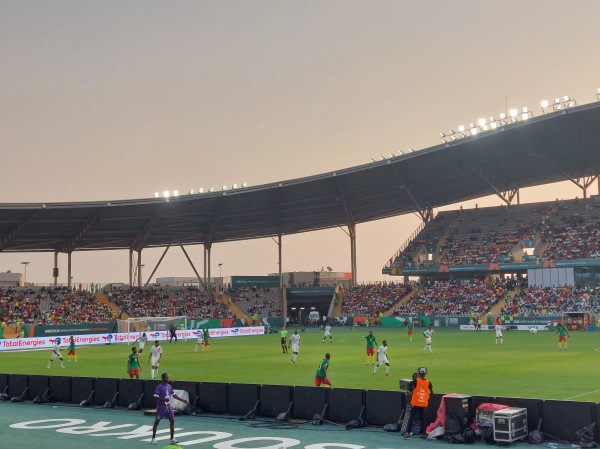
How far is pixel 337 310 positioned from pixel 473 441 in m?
75.2

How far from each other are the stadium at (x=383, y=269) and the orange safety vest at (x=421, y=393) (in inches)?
728

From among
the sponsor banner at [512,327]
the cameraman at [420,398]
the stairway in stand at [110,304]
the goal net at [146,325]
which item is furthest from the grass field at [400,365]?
the stairway in stand at [110,304]

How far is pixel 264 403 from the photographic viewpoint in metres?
21.6

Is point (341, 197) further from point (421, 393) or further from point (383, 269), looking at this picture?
point (421, 393)

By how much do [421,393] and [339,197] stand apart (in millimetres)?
63975

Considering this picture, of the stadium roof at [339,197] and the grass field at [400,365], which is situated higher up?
the stadium roof at [339,197]

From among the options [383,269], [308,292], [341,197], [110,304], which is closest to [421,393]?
[341,197]

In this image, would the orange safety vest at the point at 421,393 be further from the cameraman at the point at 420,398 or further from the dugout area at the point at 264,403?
the dugout area at the point at 264,403

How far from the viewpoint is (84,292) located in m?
83.5

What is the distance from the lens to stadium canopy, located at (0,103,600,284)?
227 ft

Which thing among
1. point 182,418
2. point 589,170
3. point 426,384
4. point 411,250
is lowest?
point 182,418

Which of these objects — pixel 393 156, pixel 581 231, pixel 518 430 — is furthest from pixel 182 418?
pixel 581 231

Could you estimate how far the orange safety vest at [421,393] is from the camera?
18.0 metres

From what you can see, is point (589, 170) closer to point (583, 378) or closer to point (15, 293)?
point (583, 378)
